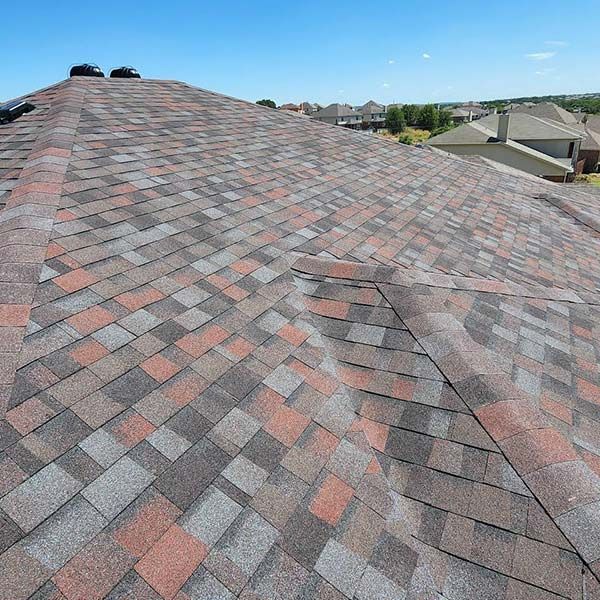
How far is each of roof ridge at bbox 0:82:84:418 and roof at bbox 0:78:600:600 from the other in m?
0.03

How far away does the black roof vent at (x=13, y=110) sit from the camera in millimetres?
7219

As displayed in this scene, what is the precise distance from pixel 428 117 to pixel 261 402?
104m

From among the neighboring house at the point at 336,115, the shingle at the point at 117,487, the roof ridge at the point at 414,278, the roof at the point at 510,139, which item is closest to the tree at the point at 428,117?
the neighboring house at the point at 336,115

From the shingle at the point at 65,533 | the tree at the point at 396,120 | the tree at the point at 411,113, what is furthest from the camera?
the tree at the point at 411,113

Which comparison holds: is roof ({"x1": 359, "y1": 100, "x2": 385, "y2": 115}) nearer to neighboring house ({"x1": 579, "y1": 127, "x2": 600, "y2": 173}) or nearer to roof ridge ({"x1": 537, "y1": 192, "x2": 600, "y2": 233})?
neighboring house ({"x1": 579, "y1": 127, "x2": 600, "y2": 173})

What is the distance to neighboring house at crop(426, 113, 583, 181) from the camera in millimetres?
39156

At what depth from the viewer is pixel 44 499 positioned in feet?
7.47

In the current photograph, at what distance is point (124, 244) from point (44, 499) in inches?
107

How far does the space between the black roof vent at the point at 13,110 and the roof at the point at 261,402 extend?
113 centimetres

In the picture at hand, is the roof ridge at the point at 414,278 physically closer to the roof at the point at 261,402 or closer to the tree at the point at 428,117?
the roof at the point at 261,402

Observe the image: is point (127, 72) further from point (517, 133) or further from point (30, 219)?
point (517, 133)

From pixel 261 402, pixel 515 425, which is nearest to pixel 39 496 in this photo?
pixel 261 402

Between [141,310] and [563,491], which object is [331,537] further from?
[141,310]

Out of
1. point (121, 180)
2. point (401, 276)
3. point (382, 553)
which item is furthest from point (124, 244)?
point (382, 553)
